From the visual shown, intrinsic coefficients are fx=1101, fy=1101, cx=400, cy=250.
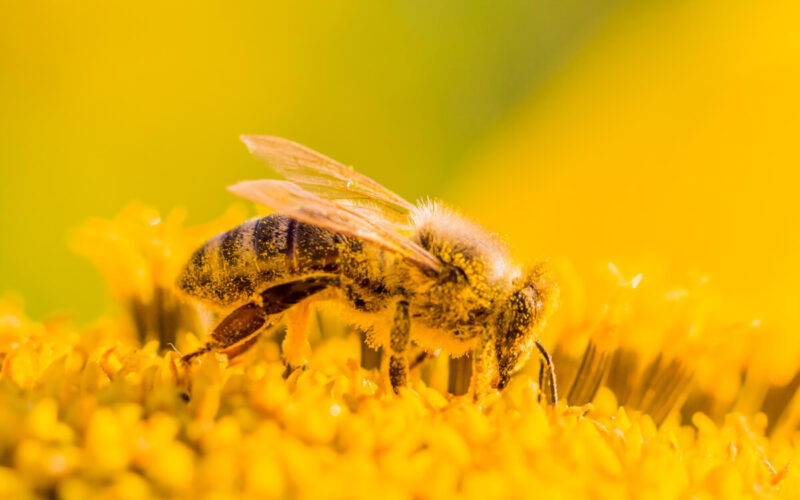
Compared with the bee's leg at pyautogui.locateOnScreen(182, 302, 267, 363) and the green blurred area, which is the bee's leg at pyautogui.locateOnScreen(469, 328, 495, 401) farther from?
the green blurred area

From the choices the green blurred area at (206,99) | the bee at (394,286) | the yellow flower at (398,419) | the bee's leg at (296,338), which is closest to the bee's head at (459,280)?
the bee at (394,286)

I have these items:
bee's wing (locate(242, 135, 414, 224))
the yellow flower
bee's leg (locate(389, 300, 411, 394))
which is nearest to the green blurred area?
the yellow flower

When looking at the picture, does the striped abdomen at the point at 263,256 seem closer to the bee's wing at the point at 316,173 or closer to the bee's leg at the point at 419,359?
the bee's wing at the point at 316,173

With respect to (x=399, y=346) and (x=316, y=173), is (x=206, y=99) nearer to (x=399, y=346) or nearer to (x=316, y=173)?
(x=316, y=173)

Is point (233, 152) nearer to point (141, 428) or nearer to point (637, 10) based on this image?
point (637, 10)

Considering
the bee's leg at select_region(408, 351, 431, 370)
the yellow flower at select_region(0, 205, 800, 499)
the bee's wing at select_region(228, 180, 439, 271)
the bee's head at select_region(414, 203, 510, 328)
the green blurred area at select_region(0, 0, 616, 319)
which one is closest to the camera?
the yellow flower at select_region(0, 205, 800, 499)

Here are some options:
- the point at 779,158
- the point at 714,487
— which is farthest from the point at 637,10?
the point at 714,487
